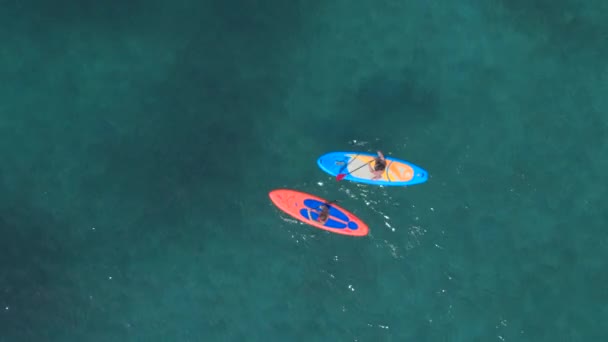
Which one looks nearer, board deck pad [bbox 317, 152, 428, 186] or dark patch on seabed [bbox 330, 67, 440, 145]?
board deck pad [bbox 317, 152, 428, 186]

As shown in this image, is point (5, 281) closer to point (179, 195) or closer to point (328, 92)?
point (179, 195)

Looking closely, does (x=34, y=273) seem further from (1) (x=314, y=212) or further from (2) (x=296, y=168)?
→ (1) (x=314, y=212)

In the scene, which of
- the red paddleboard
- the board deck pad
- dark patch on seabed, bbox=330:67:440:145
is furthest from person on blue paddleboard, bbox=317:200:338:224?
dark patch on seabed, bbox=330:67:440:145

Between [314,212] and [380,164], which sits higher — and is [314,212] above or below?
below

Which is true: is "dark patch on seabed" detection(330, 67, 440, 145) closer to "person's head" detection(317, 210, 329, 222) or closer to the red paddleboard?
the red paddleboard

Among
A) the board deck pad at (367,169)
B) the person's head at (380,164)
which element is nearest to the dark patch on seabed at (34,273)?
the board deck pad at (367,169)

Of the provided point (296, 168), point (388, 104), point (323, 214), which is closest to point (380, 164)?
point (388, 104)

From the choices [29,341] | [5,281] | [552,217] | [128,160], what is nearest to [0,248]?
[5,281]
